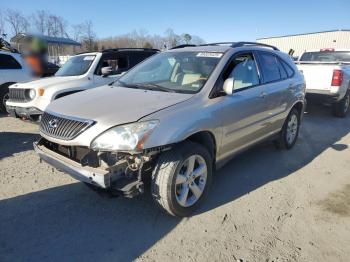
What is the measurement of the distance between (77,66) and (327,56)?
8188 millimetres

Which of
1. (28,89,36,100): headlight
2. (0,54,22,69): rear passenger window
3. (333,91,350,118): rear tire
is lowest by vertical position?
(333,91,350,118): rear tire

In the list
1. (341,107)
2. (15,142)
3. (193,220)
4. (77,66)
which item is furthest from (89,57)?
(341,107)

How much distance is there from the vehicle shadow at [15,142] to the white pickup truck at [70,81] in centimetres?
37

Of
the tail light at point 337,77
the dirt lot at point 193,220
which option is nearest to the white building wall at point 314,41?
the tail light at point 337,77

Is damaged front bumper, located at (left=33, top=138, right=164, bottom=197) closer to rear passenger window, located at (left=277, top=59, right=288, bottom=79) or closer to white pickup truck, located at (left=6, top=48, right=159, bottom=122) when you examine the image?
rear passenger window, located at (left=277, top=59, right=288, bottom=79)

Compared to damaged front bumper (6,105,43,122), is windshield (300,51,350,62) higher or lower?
higher

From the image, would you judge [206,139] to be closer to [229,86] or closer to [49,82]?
[229,86]

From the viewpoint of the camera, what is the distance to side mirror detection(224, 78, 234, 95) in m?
3.48

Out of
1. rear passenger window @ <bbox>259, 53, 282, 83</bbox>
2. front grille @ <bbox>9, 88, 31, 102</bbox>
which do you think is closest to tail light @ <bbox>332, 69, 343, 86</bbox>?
rear passenger window @ <bbox>259, 53, 282, 83</bbox>

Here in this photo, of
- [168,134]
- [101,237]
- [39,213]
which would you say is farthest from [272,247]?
[39,213]

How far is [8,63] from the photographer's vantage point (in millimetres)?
8719

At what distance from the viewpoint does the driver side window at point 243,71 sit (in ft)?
12.7

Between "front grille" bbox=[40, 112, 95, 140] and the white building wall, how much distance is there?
44.6m

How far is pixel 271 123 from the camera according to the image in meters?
4.70
